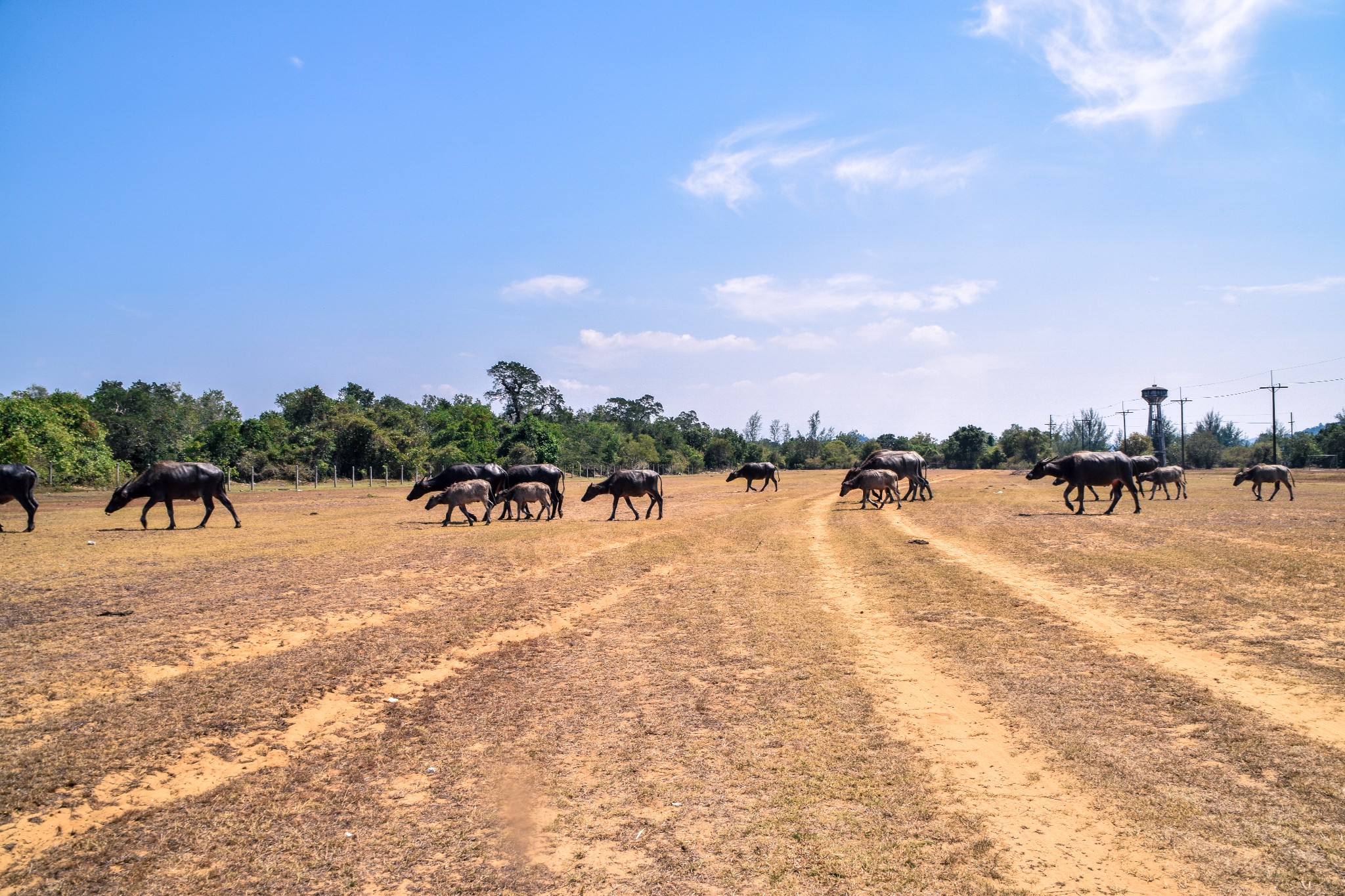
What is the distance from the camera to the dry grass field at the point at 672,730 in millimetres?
4523

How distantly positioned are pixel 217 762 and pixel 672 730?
12.8ft

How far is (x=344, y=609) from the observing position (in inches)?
435

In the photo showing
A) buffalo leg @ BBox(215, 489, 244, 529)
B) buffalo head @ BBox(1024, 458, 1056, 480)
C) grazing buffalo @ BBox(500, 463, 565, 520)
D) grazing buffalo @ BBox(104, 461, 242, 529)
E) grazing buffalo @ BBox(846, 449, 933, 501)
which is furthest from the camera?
grazing buffalo @ BBox(846, 449, 933, 501)

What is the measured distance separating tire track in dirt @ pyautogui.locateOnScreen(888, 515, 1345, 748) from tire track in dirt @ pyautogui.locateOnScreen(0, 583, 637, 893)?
27.8ft

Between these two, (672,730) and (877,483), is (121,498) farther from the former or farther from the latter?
(877,483)

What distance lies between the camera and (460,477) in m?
29.5

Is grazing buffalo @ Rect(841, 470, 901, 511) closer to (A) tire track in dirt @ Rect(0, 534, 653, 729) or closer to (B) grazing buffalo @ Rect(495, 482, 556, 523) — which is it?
(B) grazing buffalo @ Rect(495, 482, 556, 523)

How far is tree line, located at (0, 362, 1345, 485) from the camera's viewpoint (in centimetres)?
4525

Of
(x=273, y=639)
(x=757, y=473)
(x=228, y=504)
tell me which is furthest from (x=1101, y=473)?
(x=228, y=504)

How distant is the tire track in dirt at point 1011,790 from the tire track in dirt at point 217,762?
5.19m

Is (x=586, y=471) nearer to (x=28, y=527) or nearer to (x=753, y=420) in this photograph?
(x=28, y=527)

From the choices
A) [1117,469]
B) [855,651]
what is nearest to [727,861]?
[855,651]

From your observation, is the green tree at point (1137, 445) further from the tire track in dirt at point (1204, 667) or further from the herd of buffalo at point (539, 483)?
the tire track in dirt at point (1204, 667)

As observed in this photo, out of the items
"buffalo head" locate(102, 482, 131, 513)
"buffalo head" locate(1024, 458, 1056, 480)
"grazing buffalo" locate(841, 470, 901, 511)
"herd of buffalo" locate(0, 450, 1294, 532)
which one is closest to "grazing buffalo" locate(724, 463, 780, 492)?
"herd of buffalo" locate(0, 450, 1294, 532)
